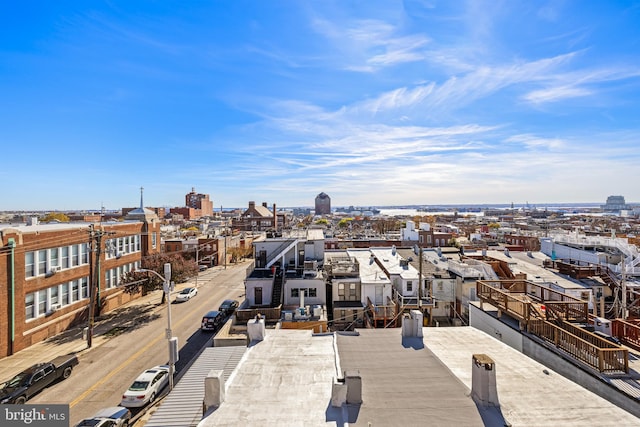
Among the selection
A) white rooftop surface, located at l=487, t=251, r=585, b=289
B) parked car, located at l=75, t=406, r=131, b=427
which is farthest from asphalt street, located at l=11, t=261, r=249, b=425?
white rooftop surface, located at l=487, t=251, r=585, b=289

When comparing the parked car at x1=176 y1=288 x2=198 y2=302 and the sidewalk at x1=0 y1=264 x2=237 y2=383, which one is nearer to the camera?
the sidewalk at x1=0 y1=264 x2=237 y2=383

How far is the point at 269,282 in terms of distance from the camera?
28391 millimetres

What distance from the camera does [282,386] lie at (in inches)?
379

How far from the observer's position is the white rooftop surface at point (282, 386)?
26.4 feet

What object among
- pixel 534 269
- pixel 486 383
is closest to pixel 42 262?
pixel 486 383

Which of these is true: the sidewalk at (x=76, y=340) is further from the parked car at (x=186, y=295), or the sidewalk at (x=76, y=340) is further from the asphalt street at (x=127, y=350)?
the parked car at (x=186, y=295)

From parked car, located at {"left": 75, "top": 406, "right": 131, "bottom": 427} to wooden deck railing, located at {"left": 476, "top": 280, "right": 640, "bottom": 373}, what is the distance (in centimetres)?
1788

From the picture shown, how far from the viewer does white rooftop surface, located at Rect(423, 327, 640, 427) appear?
7.75 m

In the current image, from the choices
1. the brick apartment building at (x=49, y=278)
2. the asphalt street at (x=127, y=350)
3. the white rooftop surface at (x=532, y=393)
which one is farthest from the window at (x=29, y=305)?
the white rooftop surface at (x=532, y=393)

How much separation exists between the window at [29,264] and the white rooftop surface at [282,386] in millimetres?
22673

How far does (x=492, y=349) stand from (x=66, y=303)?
32.9 metres

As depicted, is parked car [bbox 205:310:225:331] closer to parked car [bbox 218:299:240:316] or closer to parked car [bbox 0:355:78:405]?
parked car [bbox 218:299:240:316]

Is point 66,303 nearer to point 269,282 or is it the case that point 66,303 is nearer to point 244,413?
point 269,282

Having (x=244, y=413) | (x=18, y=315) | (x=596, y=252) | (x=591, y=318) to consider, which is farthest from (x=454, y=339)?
(x=596, y=252)
